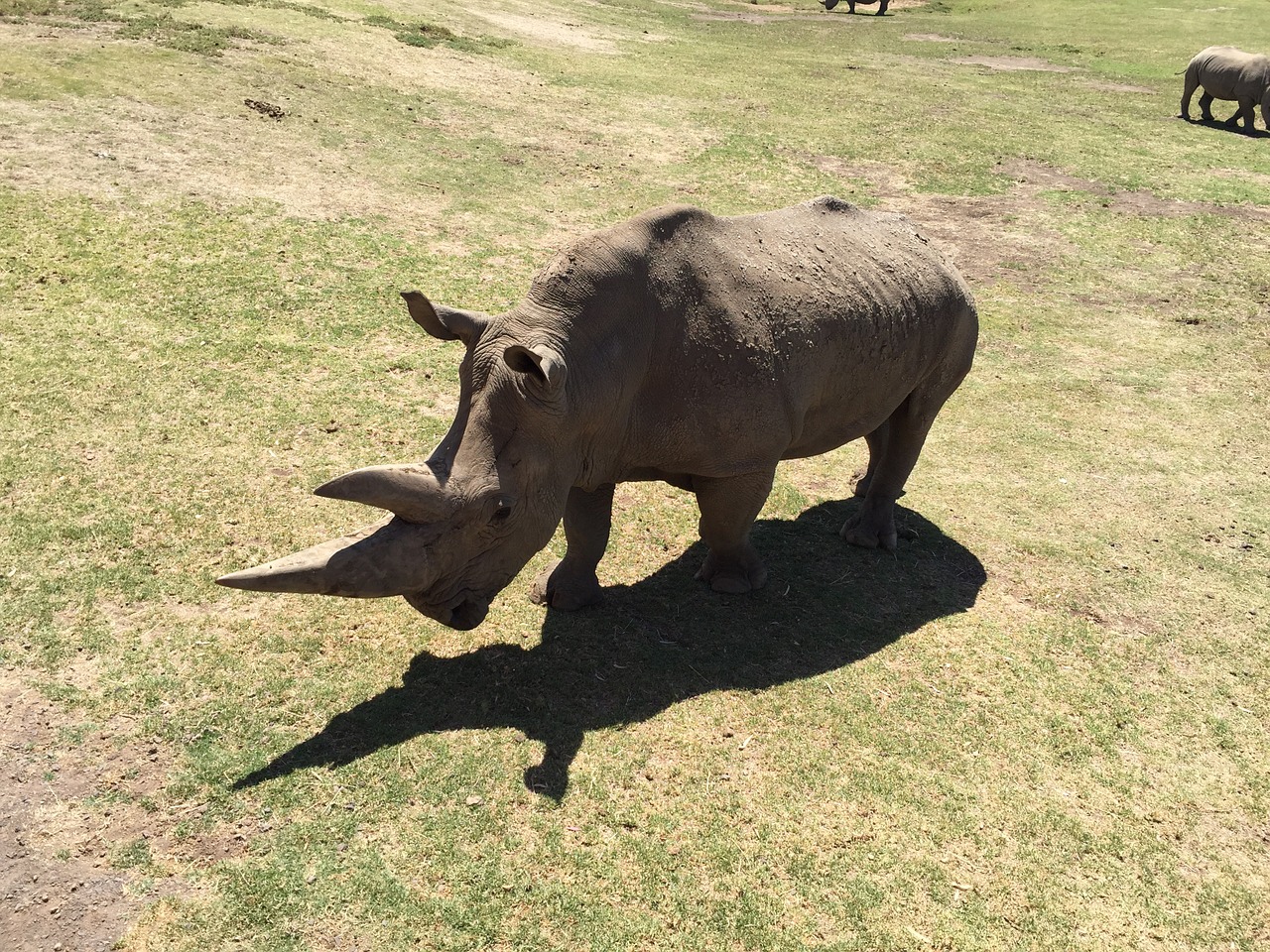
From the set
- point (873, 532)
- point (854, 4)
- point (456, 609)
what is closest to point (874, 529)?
point (873, 532)

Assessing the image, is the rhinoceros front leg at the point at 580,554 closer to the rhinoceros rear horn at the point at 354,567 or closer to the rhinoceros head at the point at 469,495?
the rhinoceros head at the point at 469,495

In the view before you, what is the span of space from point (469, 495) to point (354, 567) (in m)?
0.67

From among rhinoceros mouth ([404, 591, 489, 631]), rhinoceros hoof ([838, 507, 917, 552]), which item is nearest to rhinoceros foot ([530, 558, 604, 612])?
rhinoceros mouth ([404, 591, 489, 631])

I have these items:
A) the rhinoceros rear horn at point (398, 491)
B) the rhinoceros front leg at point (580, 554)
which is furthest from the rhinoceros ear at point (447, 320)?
the rhinoceros front leg at point (580, 554)

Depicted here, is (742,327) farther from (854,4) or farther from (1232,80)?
(854,4)

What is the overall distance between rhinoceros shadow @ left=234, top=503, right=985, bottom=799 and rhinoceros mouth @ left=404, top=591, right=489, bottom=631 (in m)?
0.59

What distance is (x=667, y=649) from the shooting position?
615 cm

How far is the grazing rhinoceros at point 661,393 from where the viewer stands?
481 centimetres

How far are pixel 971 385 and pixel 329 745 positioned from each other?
Result: 771 centimetres

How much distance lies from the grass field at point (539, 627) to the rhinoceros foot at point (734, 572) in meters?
0.15

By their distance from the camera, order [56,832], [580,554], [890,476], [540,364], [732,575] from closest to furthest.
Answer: [56,832] < [540,364] < [580,554] < [732,575] < [890,476]

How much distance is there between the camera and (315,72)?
16375 millimetres

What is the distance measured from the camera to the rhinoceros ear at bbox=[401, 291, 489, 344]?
522 cm

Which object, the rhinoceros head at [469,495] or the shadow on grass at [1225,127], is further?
the shadow on grass at [1225,127]
